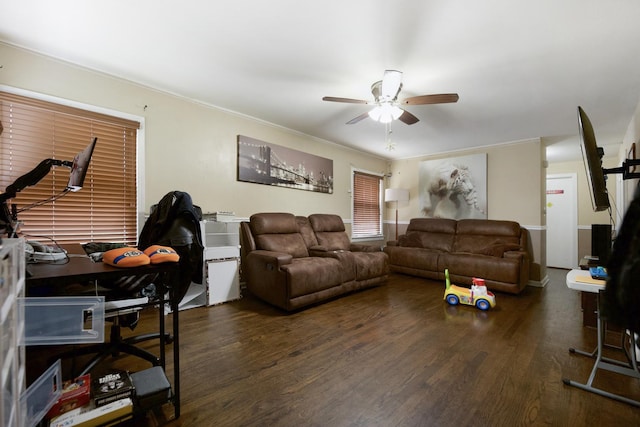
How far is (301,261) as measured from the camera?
3025mm

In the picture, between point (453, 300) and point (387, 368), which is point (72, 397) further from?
point (453, 300)

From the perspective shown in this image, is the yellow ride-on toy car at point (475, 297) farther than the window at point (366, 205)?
No

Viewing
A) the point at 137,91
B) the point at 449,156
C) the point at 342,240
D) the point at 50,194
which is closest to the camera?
the point at 50,194

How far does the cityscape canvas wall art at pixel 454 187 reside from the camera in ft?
15.4

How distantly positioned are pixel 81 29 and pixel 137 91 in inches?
31.6

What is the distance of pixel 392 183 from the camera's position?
235 inches

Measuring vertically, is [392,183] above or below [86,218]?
above

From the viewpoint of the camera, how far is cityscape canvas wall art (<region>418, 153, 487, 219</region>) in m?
4.71

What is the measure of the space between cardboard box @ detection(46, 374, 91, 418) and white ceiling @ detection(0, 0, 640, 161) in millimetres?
2145

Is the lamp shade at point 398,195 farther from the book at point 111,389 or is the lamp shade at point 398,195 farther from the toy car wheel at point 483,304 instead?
the book at point 111,389

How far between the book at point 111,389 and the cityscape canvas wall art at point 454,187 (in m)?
5.05

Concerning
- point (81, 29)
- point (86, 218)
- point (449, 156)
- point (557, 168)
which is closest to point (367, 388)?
point (86, 218)

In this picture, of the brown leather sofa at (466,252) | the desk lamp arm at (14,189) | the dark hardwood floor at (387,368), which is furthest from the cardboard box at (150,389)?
the brown leather sofa at (466,252)

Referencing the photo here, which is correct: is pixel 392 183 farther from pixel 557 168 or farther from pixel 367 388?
pixel 367 388
